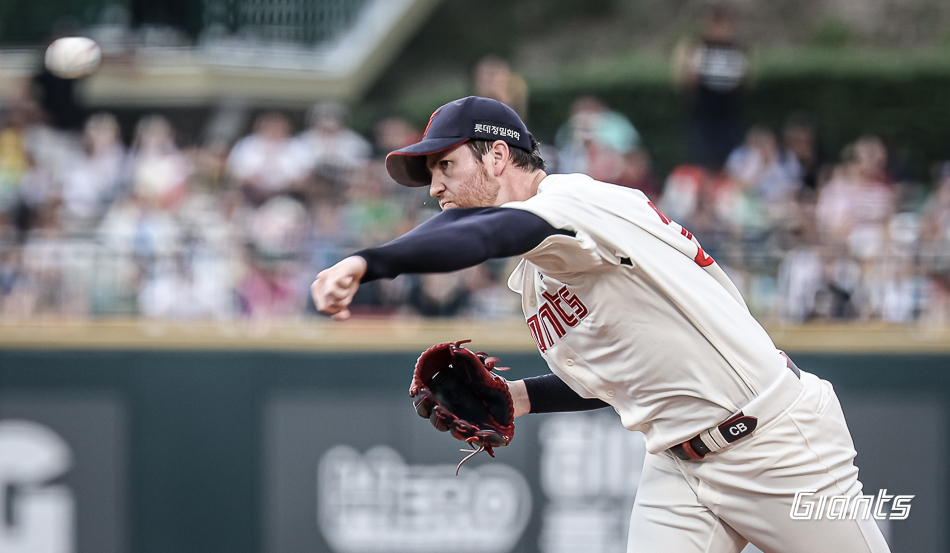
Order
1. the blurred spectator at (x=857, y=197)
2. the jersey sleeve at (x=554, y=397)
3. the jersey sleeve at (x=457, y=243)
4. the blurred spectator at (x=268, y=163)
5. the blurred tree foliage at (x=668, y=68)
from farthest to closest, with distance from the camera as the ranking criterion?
the blurred tree foliage at (x=668, y=68) → the blurred spectator at (x=268, y=163) → the blurred spectator at (x=857, y=197) → the jersey sleeve at (x=554, y=397) → the jersey sleeve at (x=457, y=243)

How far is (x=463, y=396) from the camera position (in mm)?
3500

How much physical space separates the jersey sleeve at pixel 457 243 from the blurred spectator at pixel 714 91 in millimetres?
6851

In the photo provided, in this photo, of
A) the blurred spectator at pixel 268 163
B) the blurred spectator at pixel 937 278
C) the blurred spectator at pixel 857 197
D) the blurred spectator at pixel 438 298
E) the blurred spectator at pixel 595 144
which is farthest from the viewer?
the blurred spectator at pixel 268 163

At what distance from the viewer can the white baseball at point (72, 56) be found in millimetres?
9578

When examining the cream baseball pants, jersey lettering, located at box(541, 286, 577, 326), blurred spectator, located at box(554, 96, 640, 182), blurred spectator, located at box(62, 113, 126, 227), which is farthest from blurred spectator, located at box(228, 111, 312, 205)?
the cream baseball pants

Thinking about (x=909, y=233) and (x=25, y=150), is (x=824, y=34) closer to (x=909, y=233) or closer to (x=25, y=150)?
(x=909, y=233)

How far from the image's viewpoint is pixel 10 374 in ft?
26.1

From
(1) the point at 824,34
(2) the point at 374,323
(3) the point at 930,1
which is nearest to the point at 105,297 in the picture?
(2) the point at 374,323

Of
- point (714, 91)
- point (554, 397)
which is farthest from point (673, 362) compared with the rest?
point (714, 91)

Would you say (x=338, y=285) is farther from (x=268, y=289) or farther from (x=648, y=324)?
(x=268, y=289)

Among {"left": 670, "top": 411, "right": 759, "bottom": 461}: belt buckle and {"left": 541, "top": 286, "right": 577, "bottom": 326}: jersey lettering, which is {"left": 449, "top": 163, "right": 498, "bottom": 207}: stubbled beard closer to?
{"left": 541, "top": 286, "right": 577, "bottom": 326}: jersey lettering

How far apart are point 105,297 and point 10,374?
0.90 metres

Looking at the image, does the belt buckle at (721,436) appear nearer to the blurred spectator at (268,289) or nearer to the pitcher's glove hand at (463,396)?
the pitcher's glove hand at (463,396)

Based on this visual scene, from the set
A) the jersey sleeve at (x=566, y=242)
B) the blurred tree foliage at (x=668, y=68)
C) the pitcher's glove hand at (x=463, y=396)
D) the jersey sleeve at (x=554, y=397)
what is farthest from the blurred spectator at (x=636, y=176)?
the jersey sleeve at (x=566, y=242)
